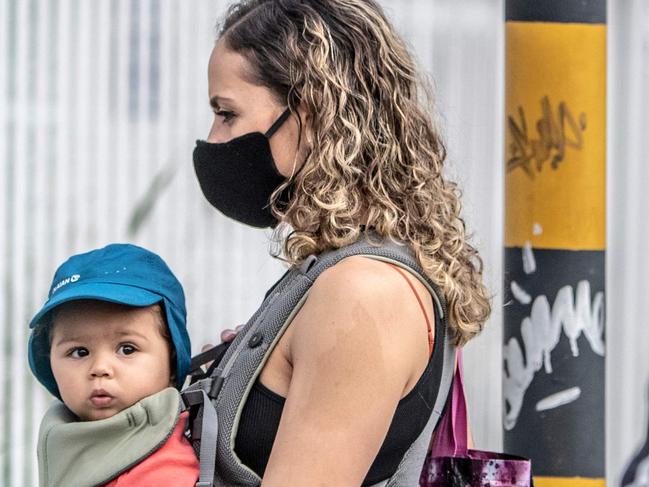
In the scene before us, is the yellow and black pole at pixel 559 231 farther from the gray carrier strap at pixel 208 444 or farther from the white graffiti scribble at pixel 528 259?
the gray carrier strap at pixel 208 444

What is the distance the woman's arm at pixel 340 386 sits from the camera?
2.02 m

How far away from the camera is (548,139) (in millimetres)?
3195

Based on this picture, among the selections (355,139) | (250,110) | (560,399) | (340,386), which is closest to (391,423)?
(340,386)

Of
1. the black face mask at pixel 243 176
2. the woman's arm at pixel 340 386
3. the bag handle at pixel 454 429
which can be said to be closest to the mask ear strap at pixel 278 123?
the black face mask at pixel 243 176

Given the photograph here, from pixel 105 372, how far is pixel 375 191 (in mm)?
633

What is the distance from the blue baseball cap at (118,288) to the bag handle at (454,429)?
54cm

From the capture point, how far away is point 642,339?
4934 millimetres

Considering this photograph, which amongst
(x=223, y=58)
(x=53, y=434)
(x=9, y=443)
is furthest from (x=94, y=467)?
(x=9, y=443)

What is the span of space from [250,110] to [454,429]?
77cm

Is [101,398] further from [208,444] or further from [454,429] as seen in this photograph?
[454,429]

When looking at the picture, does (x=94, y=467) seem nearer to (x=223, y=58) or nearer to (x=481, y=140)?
(x=223, y=58)

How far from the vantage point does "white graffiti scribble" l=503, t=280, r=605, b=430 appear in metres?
3.27

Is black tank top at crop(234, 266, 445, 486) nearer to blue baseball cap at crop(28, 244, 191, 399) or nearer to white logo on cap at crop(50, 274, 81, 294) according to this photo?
blue baseball cap at crop(28, 244, 191, 399)

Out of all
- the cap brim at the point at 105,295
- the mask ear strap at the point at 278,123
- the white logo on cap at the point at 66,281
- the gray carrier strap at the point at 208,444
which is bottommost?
the gray carrier strap at the point at 208,444
